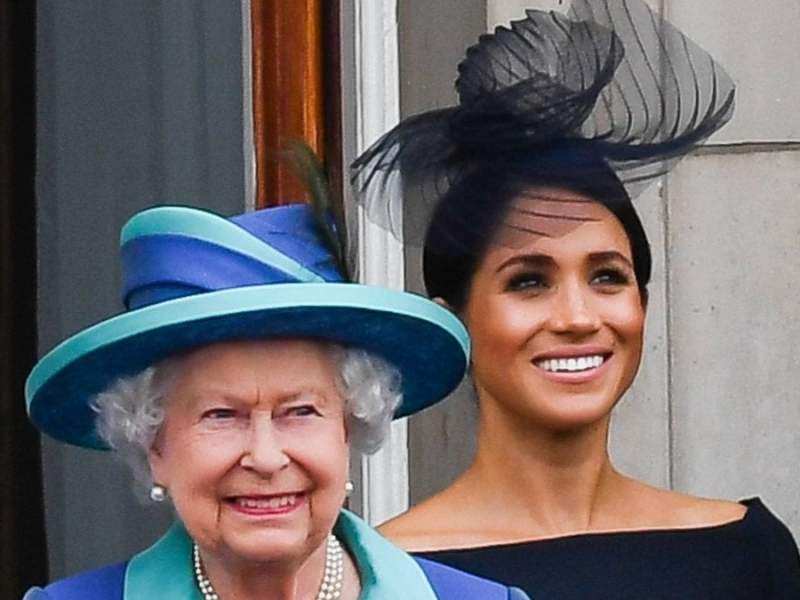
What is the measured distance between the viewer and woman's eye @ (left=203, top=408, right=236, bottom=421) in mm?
2363

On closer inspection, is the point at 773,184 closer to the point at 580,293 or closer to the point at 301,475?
the point at 580,293

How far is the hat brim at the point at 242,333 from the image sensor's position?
2.31 metres

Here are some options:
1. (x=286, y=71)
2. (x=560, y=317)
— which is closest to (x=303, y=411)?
(x=560, y=317)

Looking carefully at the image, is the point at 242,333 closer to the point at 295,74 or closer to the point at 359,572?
the point at 359,572

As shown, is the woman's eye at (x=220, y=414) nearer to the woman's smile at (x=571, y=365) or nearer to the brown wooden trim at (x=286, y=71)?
the woman's smile at (x=571, y=365)

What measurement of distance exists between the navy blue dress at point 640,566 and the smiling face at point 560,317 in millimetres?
169

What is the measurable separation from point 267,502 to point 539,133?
0.80m

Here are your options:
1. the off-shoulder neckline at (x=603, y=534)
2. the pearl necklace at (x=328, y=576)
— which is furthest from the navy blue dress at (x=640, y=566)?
the pearl necklace at (x=328, y=576)

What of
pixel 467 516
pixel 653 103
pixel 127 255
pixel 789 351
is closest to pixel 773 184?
pixel 789 351

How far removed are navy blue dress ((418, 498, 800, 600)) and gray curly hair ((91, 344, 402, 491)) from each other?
508 mm

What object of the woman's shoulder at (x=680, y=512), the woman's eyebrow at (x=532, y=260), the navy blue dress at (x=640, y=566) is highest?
the woman's eyebrow at (x=532, y=260)

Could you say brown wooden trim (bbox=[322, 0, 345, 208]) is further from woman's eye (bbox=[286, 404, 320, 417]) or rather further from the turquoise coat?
woman's eye (bbox=[286, 404, 320, 417])

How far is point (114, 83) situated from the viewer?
12.3ft

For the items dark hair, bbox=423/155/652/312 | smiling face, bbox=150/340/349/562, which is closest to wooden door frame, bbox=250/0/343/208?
dark hair, bbox=423/155/652/312
